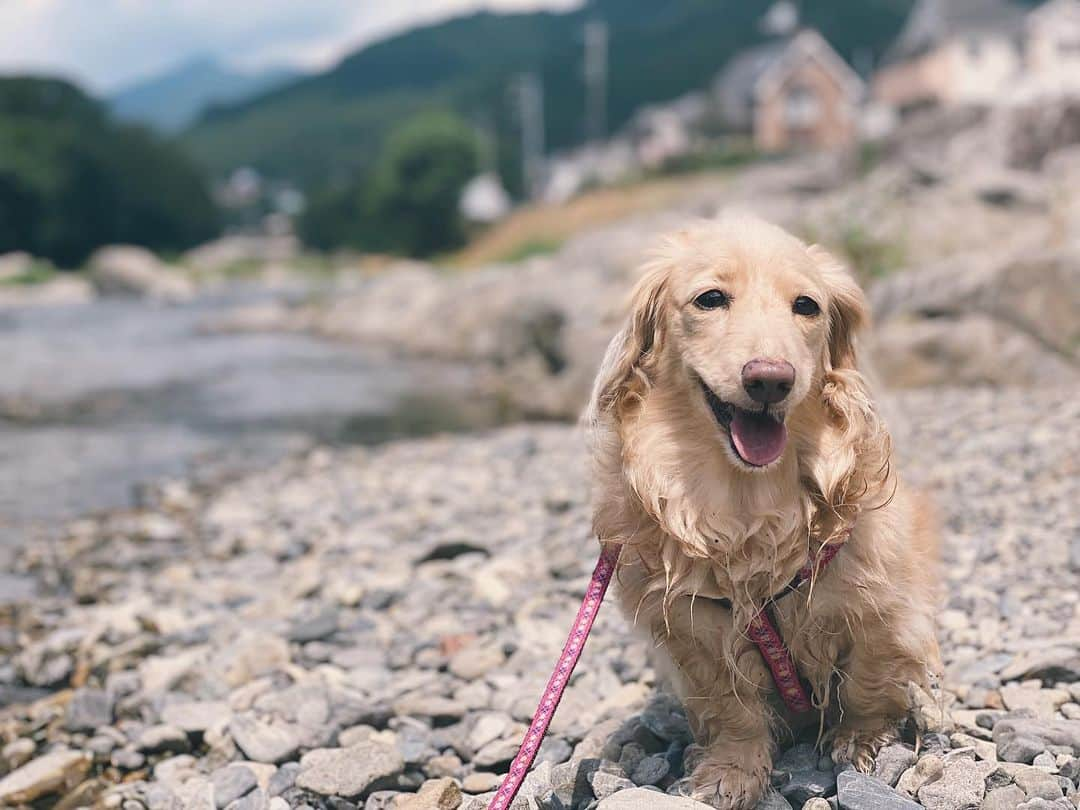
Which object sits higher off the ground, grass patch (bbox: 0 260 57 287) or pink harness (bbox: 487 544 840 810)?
pink harness (bbox: 487 544 840 810)

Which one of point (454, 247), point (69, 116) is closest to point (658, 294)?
point (454, 247)

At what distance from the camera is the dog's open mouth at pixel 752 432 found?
9.10 ft

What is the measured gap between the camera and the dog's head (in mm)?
2732

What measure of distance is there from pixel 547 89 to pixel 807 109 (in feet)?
160

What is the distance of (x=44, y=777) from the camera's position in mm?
3721

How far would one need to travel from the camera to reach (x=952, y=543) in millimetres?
4965

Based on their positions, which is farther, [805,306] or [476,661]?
[476,661]

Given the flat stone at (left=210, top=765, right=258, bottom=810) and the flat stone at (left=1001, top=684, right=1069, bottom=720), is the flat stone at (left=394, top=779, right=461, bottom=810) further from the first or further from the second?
the flat stone at (left=1001, top=684, right=1069, bottom=720)

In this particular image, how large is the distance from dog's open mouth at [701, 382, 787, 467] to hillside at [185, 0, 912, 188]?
247 feet

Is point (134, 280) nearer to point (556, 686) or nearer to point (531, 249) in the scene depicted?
point (531, 249)

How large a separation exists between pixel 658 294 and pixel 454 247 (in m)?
51.3

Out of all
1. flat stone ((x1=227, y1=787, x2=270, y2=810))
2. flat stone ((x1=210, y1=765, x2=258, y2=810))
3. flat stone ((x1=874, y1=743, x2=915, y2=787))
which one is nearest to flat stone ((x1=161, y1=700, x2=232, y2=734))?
flat stone ((x1=210, y1=765, x2=258, y2=810))

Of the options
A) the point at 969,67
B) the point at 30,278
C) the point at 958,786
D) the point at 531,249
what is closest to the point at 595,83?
the point at 969,67

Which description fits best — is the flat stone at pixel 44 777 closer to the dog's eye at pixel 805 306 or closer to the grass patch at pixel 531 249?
the dog's eye at pixel 805 306
